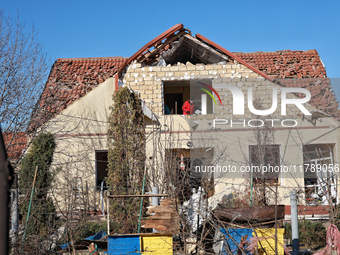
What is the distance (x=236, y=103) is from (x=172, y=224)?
25.3 feet

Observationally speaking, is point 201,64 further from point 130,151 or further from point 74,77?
point 74,77

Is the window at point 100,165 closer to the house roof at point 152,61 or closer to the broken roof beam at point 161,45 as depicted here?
the house roof at point 152,61

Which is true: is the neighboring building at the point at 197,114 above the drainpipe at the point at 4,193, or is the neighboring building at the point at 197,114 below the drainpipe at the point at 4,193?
above

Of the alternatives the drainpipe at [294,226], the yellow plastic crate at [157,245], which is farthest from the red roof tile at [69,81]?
the drainpipe at [294,226]

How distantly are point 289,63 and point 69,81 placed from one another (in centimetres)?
908

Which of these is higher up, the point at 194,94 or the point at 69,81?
the point at 69,81

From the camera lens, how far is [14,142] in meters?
12.1

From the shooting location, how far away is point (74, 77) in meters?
14.6

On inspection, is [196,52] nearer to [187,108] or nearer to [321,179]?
[187,108]

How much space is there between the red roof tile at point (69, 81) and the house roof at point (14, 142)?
53 centimetres

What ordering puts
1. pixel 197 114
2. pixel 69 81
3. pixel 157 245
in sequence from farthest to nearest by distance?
pixel 69 81
pixel 197 114
pixel 157 245

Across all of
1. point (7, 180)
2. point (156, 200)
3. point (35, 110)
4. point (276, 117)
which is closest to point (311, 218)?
point (276, 117)

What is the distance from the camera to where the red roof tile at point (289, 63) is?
14.1 metres

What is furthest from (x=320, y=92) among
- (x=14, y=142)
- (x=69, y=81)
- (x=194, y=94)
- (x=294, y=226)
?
(x=14, y=142)
